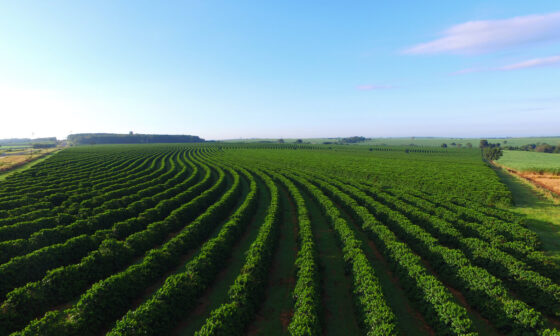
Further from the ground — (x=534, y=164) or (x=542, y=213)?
(x=534, y=164)

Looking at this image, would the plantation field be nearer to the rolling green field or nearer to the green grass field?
the green grass field

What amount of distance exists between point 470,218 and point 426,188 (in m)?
16.7

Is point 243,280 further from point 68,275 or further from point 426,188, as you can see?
point 426,188

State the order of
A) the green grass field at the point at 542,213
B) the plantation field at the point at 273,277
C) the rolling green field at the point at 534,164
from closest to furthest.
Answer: the plantation field at the point at 273,277 < the green grass field at the point at 542,213 < the rolling green field at the point at 534,164

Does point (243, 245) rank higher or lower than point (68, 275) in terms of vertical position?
lower

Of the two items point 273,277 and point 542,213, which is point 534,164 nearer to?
point 542,213

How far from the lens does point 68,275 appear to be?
11352mm

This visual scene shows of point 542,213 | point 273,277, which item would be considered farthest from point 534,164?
point 273,277

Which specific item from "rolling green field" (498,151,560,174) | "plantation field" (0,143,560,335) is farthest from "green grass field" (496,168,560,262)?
"rolling green field" (498,151,560,174)

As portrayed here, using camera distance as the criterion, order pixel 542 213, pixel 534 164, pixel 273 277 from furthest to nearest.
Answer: pixel 534 164 → pixel 542 213 → pixel 273 277

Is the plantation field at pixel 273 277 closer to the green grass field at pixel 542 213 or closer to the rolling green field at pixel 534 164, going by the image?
the green grass field at pixel 542 213

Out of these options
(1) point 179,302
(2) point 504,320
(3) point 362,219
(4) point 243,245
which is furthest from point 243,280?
(3) point 362,219

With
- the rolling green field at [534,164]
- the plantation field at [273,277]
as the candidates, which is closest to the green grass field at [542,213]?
the plantation field at [273,277]

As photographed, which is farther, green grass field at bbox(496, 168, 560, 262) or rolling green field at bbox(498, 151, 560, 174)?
rolling green field at bbox(498, 151, 560, 174)
